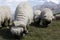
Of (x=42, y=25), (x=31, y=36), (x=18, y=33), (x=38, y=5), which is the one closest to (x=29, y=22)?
(x=42, y=25)

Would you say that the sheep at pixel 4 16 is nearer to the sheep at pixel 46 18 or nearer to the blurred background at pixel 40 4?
the sheep at pixel 46 18

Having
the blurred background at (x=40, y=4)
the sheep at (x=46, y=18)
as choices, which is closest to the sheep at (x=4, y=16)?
the sheep at (x=46, y=18)

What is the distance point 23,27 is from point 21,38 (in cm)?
27

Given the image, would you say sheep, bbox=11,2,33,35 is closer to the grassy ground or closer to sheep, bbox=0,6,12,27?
the grassy ground

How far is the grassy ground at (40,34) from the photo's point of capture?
18.9 ft

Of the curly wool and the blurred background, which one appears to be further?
the blurred background

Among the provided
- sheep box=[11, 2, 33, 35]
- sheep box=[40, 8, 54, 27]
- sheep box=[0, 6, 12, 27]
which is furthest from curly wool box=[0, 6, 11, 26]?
sheep box=[40, 8, 54, 27]

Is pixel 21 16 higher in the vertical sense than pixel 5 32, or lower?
higher

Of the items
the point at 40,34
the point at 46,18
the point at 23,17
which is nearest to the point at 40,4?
the point at 46,18

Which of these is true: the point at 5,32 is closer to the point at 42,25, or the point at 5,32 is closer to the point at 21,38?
the point at 21,38

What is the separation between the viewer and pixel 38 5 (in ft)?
27.8

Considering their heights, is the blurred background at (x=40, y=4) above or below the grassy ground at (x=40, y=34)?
above

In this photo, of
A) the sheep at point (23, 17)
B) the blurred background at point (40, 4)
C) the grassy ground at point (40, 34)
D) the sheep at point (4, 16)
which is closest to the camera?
Answer: the sheep at point (23, 17)

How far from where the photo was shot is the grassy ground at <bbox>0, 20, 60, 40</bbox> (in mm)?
5758
